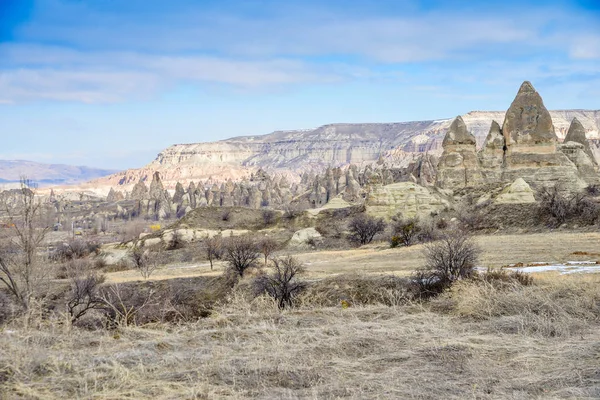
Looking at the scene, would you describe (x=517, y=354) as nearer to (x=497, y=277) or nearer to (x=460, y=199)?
(x=497, y=277)

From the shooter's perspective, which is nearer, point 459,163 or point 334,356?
point 334,356

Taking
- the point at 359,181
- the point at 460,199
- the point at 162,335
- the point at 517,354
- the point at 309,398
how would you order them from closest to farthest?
1. the point at 309,398
2. the point at 517,354
3. the point at 162,335
4. the point at 460,199
5. the point at 359,181

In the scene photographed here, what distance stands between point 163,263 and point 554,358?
108ft

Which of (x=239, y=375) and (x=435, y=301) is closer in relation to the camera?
(x=239, y=375)

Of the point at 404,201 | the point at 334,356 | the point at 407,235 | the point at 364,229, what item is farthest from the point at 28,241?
the point at 404,201

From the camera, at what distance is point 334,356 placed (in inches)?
273

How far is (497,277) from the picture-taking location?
12555mm

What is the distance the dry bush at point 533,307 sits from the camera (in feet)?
26.5

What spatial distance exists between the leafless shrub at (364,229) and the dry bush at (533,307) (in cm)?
2754

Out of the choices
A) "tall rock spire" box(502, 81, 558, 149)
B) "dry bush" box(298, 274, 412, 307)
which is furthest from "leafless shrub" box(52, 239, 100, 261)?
"tall rock spire" box(502, 81, 558, 149)

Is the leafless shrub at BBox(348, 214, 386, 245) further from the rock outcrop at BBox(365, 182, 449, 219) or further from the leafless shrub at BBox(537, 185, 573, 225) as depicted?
the leafless shrub at BBox(537, 185, 573, 225)

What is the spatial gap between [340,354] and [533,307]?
353cm

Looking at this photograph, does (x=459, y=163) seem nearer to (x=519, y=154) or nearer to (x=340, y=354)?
(x=519, y=154)

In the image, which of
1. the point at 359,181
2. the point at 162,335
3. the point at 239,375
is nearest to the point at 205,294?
the point at 162,335
